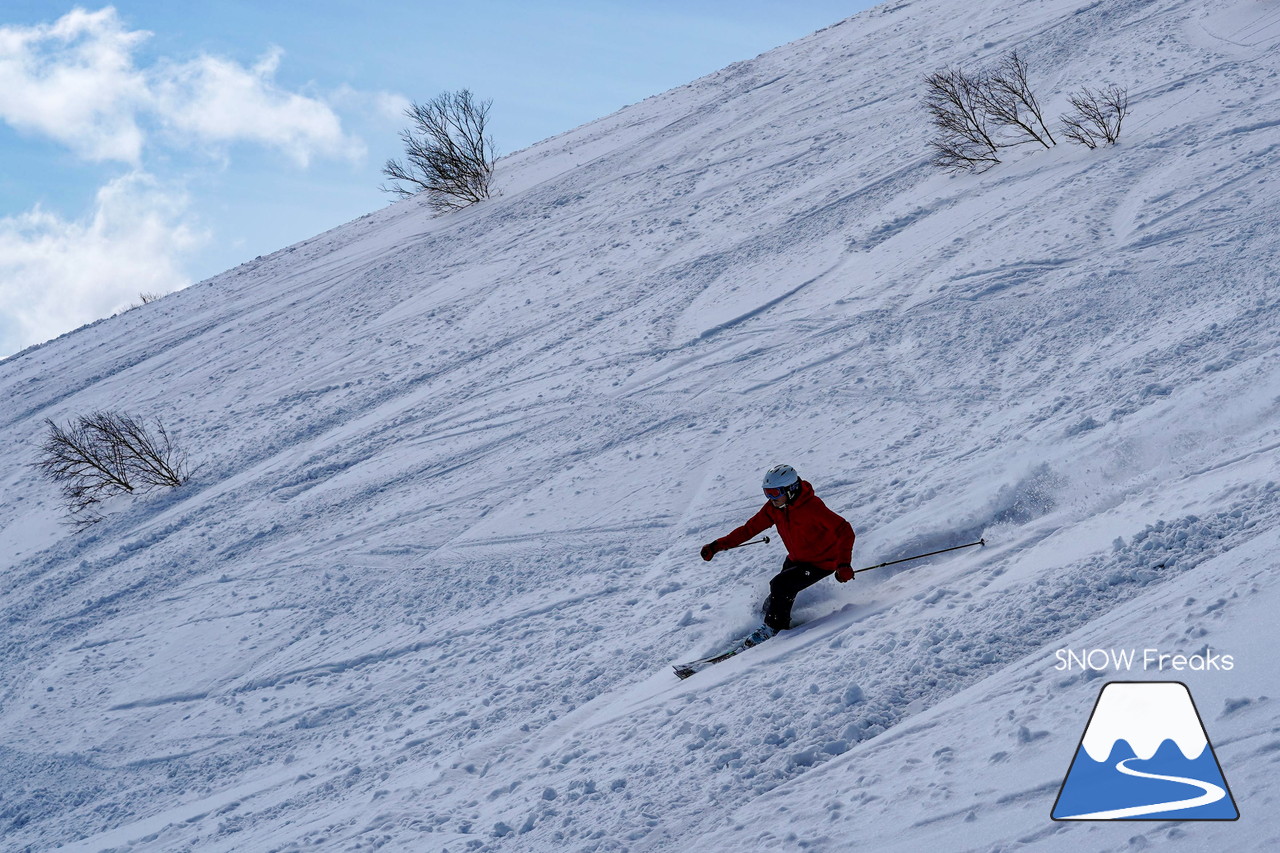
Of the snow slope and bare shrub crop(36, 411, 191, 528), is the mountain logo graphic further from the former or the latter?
bare shrub crop(36, 411, 191, 528)

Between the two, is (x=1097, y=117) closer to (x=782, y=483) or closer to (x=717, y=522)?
(x=717, y=522)

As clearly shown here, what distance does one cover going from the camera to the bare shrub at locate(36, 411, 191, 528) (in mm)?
12211

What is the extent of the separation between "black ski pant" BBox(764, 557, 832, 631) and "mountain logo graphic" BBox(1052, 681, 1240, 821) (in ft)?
7.47

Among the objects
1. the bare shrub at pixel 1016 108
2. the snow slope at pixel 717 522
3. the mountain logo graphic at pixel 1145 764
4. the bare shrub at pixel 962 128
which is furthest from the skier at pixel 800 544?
the bare shrub at pixel 1016 108

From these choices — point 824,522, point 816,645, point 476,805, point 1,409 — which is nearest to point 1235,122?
point 824,522

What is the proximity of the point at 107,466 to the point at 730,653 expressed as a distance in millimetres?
10770

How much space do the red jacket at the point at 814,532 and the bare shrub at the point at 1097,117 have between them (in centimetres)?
930

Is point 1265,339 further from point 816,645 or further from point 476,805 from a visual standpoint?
point 476,805

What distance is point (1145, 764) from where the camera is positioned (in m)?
3.32

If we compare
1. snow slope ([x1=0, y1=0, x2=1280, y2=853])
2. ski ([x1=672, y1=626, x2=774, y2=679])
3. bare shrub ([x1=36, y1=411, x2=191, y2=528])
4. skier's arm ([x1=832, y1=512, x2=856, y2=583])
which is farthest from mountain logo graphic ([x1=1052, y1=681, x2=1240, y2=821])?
bare shrub ([x1=36, y1=411, x2=191, y2=528])

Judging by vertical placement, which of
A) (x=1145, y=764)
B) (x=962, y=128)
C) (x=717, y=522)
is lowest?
(x=1145, y=764)

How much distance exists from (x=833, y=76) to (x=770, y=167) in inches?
242

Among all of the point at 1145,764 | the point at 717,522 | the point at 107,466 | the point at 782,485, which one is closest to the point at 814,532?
the point at 782,485

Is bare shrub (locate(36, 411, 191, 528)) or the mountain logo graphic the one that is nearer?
the mountain logo graphic
